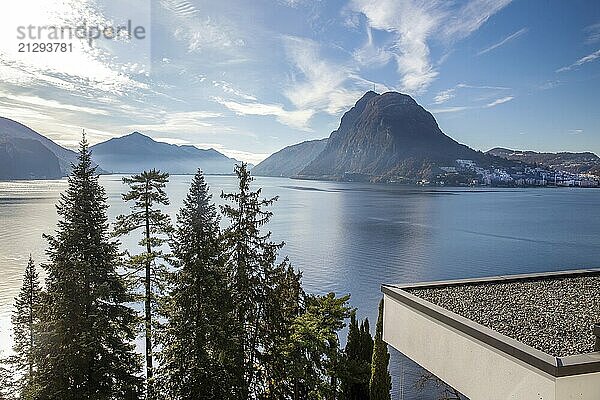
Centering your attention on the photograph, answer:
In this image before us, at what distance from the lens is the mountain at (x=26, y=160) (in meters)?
65.6

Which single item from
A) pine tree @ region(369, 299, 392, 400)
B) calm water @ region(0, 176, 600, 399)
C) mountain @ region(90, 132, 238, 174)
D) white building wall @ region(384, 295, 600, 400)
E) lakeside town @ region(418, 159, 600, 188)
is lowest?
calm water @ region(0, 176, 600, 399)

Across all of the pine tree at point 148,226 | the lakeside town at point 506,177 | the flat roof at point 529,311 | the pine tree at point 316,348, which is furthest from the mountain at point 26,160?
the lakeside town at point 506,177

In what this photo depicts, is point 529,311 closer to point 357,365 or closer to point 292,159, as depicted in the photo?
point 357,365

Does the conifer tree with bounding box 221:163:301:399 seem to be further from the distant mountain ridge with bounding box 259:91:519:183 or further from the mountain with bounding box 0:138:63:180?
the distant mountain ridge with bounding box 259:91:519:183

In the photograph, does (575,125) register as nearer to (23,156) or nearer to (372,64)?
(372,64)

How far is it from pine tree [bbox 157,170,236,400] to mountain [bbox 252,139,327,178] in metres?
138

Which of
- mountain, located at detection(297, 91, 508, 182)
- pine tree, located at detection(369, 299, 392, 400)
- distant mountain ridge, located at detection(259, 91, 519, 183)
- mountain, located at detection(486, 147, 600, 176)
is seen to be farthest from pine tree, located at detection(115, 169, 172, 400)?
mountain, located at detection(297, 91, 508, 182)

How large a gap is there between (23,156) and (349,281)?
2534 inches

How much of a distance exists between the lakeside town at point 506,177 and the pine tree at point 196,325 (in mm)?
99167

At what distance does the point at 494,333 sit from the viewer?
16.9ft

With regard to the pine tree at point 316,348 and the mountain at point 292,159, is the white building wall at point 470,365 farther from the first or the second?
the mountain at point 292,159

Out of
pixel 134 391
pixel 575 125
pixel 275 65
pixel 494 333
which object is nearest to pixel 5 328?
pixel 134 391

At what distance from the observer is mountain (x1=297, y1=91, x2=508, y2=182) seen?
370 feet

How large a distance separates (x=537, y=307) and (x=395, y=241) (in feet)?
103
